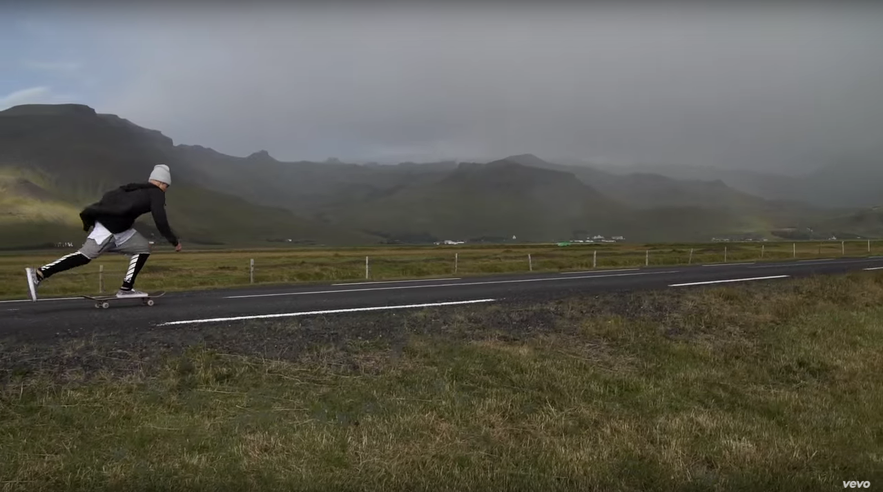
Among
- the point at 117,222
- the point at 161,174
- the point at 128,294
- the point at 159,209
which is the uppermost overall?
the point at 161,174

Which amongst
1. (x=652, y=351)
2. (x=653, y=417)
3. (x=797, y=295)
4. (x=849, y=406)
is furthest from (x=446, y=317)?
(x=797, y=295)

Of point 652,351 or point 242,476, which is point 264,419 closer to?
point 242,476

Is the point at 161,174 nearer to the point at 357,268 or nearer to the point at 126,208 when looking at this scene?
the point at 126,208

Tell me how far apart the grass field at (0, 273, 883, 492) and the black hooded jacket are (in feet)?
9.37

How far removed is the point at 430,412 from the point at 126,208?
6574 millimetres

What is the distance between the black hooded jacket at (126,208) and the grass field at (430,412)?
2.85 meters

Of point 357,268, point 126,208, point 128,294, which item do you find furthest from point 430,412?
point 357,268

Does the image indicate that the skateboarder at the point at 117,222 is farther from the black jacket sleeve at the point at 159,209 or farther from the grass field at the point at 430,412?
the grass field at the point at 430,412

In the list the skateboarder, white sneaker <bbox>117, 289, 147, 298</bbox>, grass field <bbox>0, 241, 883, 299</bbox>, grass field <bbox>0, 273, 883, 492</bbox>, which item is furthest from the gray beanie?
grass field <bbox>0, 241, 883, 299</bbox>

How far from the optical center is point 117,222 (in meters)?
9.21

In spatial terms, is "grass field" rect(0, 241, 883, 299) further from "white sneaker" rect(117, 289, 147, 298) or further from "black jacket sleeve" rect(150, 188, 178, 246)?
"black jacket sleeve" rect(150, 188, 178, 246)

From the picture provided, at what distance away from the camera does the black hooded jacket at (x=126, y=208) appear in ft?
30.0

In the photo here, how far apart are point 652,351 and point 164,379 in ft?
21.0

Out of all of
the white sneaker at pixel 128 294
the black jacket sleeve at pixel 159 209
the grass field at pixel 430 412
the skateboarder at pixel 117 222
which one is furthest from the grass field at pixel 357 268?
the grass field at pixel 430 412
